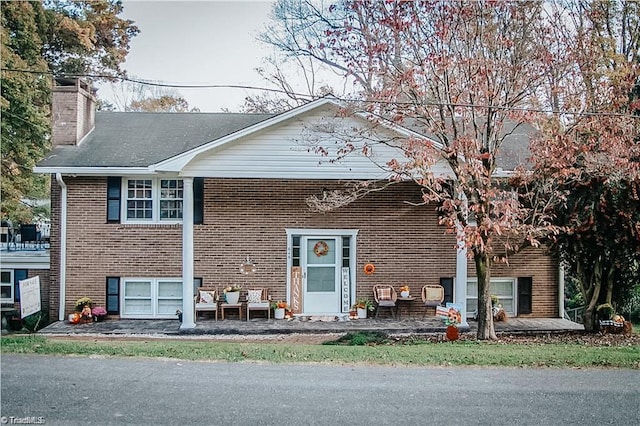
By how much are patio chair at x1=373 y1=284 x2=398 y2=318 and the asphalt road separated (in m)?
6.15

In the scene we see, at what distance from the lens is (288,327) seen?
13.3m

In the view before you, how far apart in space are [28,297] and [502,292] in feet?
38.2

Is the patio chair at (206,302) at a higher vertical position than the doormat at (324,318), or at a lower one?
higher

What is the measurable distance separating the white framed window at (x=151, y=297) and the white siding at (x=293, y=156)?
3.42 metres

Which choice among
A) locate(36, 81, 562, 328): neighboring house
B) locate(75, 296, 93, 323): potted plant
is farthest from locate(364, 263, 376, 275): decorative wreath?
locate(75, 296, 93, 323): potted plant

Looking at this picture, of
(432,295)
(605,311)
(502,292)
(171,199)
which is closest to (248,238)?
(171,199)

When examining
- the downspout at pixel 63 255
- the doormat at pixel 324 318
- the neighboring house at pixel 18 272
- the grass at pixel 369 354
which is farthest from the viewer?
the neighboring house at pixel 18 272

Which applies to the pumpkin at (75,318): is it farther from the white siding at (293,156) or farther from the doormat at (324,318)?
the doormat at (324,318)

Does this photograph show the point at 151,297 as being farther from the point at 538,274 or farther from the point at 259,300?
the point at 538,274

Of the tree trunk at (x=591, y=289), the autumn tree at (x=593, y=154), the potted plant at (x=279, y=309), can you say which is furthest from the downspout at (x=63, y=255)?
the tree trunk at (x=591, y=289)

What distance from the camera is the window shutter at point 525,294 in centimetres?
1530

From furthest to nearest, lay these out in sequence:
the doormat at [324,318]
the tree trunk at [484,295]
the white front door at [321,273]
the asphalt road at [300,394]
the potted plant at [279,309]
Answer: the white front door at [321,273] → the potted plant at [279,309] → the doormat at [324,318] → the tree trunk at [484,295] → the asphalt road at [300,394]

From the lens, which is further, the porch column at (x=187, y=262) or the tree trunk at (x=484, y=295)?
the porch column at (x=187, y=262)

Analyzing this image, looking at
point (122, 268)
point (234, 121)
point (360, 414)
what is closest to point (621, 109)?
point (360, 414)
